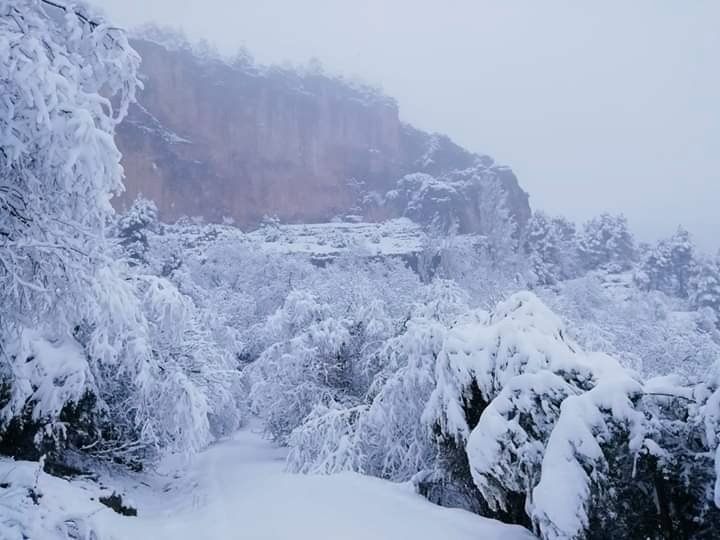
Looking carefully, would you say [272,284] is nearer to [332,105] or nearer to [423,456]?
[423,456]

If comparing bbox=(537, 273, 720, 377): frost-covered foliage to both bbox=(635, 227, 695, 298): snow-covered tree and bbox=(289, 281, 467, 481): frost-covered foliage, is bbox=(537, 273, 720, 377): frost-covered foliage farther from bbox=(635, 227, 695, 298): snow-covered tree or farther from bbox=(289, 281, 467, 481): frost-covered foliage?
bbox=(635, 227, 695, 298): snow-covered tree

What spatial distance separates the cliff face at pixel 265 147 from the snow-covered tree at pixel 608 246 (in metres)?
15.2

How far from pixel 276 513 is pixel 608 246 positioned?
67.3 metres

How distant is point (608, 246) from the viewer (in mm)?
63188

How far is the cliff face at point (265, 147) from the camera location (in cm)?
7731

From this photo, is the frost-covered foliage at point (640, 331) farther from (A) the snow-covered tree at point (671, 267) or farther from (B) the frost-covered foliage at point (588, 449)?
(A) the snow-covered tree at point (671, 267)

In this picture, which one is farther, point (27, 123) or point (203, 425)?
point (203, 425)

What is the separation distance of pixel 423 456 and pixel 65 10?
30.7ft

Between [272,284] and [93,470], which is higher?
[272,284]

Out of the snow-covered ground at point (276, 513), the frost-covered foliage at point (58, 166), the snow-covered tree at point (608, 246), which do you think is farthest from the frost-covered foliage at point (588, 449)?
the snow-covered tree at point (608, 246)

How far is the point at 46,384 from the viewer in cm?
736

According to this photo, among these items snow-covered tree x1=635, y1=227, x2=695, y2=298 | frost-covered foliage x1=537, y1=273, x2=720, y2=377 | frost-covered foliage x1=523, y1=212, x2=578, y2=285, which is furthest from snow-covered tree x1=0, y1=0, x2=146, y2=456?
snow-covered tree x1=635, y1=227, x2=695, y2=298

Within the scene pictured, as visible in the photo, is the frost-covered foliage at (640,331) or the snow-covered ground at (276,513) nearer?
the snow-covered ground at (276,513)

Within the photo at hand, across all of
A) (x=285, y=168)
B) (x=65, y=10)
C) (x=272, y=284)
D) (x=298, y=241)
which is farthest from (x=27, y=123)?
(x=285, y=168)
